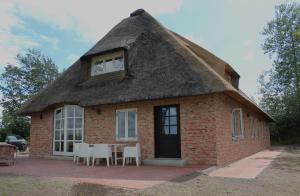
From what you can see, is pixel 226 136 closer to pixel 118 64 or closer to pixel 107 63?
pixel 118 64

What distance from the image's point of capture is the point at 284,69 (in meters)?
32.1

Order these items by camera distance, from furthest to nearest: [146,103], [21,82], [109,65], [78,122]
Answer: [21,82] → [109,65] → [78,122] → [146,103]

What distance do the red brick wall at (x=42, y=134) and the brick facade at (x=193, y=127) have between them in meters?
2.59

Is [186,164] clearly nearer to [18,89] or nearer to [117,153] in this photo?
[117,153]

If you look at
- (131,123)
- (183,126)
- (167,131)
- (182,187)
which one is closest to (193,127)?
(183,126)

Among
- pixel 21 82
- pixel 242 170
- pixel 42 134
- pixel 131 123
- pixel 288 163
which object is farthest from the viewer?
pixel 21 82

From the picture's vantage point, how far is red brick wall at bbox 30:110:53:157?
13.6 metres

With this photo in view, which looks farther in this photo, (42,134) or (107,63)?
(42,134)

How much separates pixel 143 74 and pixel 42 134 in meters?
6.64

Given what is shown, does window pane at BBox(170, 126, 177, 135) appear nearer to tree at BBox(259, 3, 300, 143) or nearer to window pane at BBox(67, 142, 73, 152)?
window pane at BBox(67, 142, 73, 152)

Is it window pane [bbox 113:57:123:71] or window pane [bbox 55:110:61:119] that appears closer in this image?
window pane [bbox 113:57:123:71]

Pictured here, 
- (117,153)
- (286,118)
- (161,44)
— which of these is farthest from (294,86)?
(117,153)

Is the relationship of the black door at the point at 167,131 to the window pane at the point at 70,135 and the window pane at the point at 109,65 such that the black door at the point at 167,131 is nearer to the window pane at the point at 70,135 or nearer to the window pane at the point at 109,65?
the window pane at the point at 109,65

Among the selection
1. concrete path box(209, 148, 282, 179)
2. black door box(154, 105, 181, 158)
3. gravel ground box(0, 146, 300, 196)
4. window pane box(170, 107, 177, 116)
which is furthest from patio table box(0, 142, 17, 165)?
concrete path box(209, 148, 282, 179)
